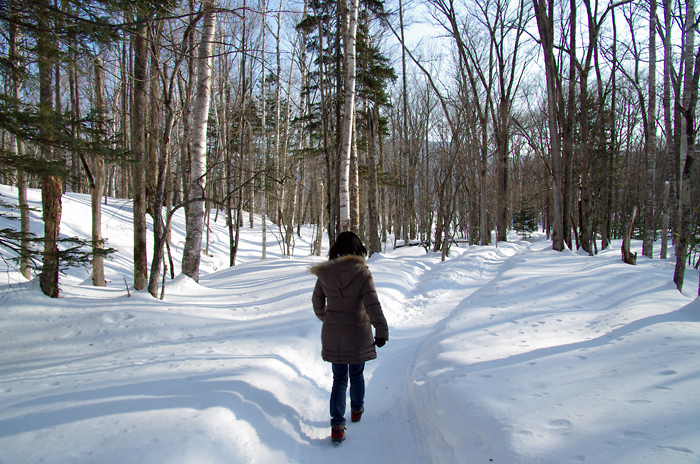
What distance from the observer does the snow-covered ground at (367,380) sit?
6.93 ft

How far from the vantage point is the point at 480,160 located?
18.5 metres

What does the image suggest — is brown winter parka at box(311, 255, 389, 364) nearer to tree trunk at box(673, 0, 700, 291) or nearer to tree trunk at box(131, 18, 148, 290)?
tree trunk at box(131, 18, 148, 290)

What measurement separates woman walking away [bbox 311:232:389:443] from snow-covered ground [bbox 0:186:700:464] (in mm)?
484

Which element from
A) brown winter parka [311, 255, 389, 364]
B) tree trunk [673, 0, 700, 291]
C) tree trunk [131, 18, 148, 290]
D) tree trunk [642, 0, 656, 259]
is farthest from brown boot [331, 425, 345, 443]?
tree trunk [642, 0, 656, 259]

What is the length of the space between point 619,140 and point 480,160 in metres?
10.4

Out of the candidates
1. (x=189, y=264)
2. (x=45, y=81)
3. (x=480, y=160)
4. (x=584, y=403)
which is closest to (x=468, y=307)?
(x=584, y=403)

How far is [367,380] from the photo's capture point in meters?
3.98

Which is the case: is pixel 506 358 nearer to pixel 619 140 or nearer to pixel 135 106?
pixel 135 106

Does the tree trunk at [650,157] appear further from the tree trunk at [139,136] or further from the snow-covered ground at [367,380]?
the tree trunk at [139,136]

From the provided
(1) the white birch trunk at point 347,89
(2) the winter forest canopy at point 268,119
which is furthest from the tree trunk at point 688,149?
(1) the white birch trunk at point 347,89

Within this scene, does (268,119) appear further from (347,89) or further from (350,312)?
(350,312)

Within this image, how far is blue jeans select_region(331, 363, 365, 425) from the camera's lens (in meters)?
2.89

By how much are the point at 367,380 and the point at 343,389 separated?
1.12m

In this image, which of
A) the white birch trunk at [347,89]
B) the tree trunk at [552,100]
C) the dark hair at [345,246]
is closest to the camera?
the dark hair at [345,246]
